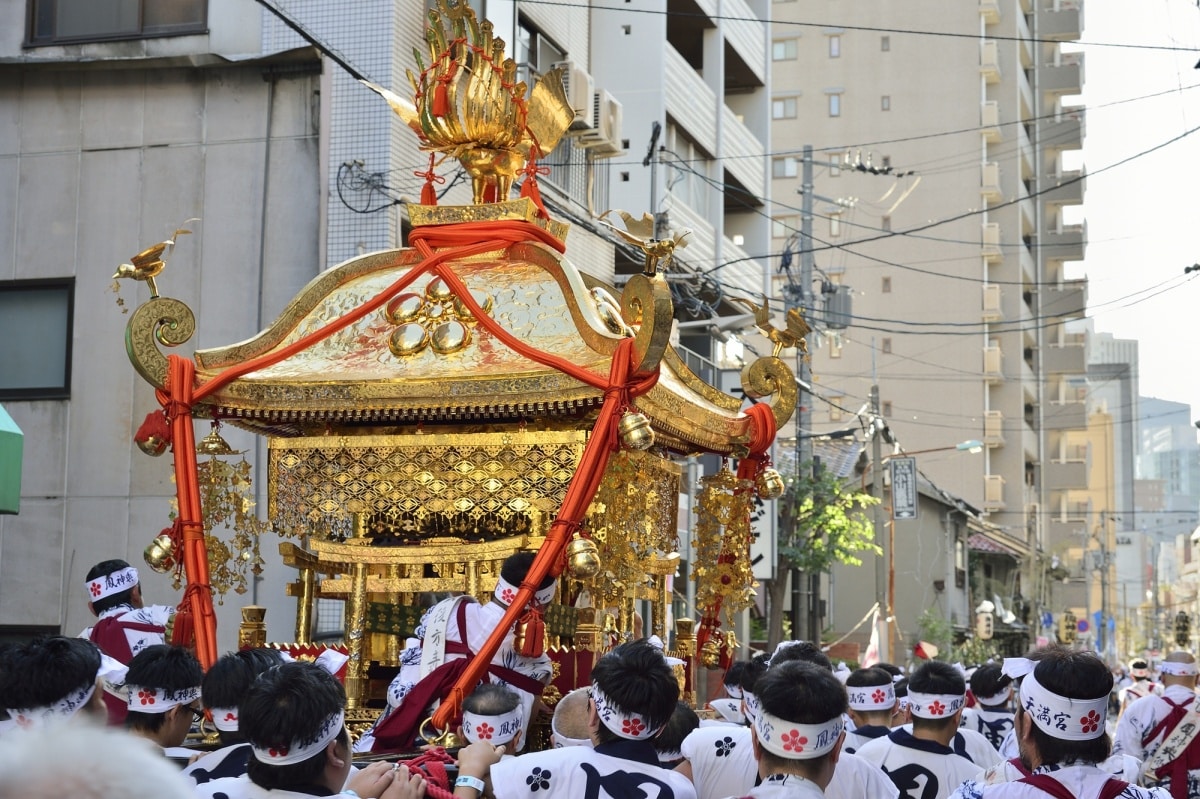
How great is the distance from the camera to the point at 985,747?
706cm

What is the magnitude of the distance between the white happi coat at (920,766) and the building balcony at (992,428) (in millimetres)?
46726

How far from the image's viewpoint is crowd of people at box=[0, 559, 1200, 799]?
3.88 meters

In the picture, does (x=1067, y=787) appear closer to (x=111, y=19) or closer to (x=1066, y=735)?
(x=1066, y=735)

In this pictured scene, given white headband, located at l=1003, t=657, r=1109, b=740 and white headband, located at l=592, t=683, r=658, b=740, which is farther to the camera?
white headband, located at l=592, t=683, r=658, b=740

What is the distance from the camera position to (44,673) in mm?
4602

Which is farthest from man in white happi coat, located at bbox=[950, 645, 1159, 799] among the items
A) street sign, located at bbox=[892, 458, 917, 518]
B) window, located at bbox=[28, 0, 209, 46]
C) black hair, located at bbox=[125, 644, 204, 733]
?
street sign, located at bbox=[892, 458, 917, 518]

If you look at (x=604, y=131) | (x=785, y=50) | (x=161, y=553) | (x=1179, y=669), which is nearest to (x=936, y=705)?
(x=161, y=553)

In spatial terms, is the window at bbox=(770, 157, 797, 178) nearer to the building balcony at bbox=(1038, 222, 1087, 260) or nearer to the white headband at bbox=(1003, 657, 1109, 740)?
the building balcony at bbox=(1038, 222, 1087, 260)

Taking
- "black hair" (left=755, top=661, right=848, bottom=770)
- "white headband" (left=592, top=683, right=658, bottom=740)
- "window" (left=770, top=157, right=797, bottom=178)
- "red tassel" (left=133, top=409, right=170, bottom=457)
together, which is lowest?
"white headband" (left=592, top=683, right=658, bottom=740)

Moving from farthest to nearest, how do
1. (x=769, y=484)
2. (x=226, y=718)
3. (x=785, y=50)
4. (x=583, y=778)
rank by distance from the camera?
(x=785, y=50) → (x=769, y=484) → (x=226, y=718) → (x=583, y=778)

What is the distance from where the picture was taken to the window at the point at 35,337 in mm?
15133

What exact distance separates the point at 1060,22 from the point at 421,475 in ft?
182

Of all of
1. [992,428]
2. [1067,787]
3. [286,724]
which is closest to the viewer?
[286,724]

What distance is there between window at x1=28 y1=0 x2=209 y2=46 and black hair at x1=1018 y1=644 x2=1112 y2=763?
1286cm
